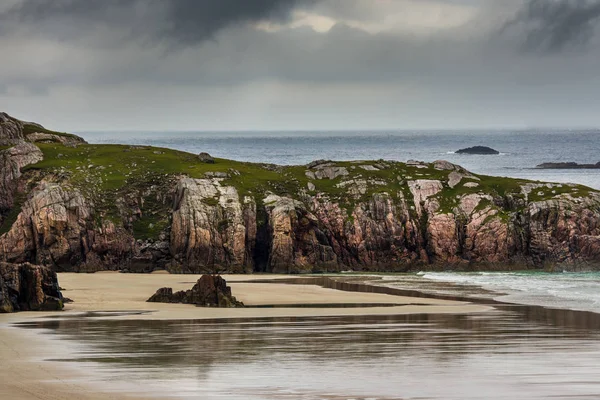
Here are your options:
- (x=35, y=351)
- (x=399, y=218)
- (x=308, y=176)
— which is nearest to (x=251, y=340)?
(x=35, y=351)

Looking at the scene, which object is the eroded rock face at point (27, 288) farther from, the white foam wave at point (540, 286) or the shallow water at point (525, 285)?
the white foam wave at point (540, 286)

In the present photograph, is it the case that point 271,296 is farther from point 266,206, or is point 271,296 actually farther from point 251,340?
point 266,206

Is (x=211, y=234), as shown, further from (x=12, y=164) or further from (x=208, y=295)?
(x=208, y=295)

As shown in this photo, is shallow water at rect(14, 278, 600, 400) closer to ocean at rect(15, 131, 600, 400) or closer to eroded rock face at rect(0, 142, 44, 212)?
ocean at rect(15, 131, 600, 400)

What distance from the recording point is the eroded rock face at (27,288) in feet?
141

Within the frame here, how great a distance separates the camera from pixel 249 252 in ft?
239

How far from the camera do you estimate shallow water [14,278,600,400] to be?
23891 mm

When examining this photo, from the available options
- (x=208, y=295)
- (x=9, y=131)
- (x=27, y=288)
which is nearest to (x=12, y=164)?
(x=9, y=131)

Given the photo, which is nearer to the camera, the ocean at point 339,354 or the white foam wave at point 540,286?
the ocean at point 339,354

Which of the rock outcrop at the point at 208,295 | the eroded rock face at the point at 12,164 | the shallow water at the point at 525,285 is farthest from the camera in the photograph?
the eroded rock face at the point at 12,164

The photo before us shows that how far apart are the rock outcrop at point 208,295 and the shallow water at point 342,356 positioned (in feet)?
21.1

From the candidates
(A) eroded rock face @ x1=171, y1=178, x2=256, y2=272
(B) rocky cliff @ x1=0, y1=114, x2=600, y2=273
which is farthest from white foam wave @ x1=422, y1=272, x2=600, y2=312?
(A) eroded rock face @ x1=171, y1=178, x2=256, y2=272

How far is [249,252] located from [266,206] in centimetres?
411

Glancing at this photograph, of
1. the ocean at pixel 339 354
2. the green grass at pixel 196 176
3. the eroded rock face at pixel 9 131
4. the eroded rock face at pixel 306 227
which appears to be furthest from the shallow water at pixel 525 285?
the eroded rock face at pixel 9 131
